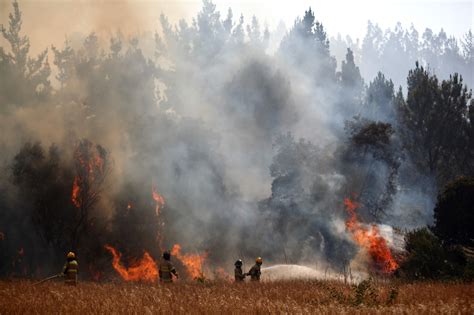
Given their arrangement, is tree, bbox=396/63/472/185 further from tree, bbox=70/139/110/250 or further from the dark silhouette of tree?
tree, bbox=70/139/110/250

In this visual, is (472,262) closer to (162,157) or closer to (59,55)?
(162,157)

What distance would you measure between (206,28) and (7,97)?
33.6 m

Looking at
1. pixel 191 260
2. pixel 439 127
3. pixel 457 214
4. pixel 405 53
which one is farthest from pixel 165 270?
pixel 405 53

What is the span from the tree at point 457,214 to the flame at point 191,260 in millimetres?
16303

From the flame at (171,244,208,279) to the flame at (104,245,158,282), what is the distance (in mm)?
2400

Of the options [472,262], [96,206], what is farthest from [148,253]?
[472,262]

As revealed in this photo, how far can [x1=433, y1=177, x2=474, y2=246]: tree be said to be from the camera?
2398 cm

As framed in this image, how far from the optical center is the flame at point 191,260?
34.0 metres

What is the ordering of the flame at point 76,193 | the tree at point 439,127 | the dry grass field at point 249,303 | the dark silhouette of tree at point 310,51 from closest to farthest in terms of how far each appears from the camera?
the dry grass field at point 249,303, the flame at point 76,193, the tree at point 439,127, the dark silhouette of tree at point 310,51

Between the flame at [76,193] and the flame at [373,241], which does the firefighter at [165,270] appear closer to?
the flame at [373,241]

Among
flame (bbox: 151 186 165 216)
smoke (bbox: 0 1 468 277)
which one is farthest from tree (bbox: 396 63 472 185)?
flame (bbox: 151 186 165 216)

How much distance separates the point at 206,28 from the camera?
71125mm

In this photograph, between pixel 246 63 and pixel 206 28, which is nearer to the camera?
pixel 246 63

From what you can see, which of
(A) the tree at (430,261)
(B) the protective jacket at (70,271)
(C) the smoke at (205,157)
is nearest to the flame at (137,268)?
(C) the smoke at (205,157)
